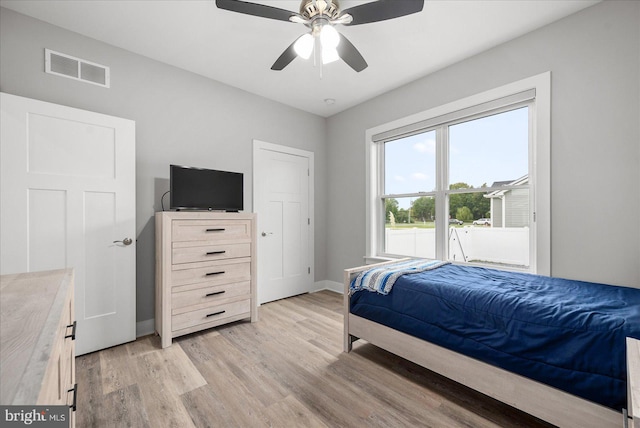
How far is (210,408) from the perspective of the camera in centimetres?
166

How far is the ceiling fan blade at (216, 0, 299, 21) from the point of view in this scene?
66.4 inches

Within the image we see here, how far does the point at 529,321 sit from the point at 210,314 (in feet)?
8.13

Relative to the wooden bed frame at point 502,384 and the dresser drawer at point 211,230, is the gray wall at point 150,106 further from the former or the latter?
the wooden bed frame at point 502,384

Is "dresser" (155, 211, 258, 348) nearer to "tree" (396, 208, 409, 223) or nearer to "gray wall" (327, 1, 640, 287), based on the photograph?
"tree" (396, 208, 409, 223)

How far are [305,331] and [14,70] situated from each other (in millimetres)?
3177

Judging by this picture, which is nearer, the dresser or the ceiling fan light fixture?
the ceiling fan light fixture

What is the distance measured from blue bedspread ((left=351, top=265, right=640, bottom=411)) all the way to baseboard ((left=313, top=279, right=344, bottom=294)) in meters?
1.86

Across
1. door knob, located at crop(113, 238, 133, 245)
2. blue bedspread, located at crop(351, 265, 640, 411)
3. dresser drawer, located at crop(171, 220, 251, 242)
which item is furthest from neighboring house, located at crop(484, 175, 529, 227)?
door knob, located at crop(113, 238, 133, 245)

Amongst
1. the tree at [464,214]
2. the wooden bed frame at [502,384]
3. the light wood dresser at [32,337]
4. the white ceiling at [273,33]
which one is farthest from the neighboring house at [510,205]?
the light wood dresser at [32,337]

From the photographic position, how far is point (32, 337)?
2.21 ft

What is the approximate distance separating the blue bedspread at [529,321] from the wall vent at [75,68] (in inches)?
117

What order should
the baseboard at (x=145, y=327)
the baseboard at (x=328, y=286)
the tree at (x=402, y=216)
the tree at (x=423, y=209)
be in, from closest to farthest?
1. the baseboard at (x=145, y=327)
2. the tree at (x=423, y=209)
3. the tree at (x=402, y=216)
4. the baseboard at (x=328, y=286)

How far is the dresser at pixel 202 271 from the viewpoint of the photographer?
245 centimetres

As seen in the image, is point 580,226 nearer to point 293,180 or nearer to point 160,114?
point 293,180
